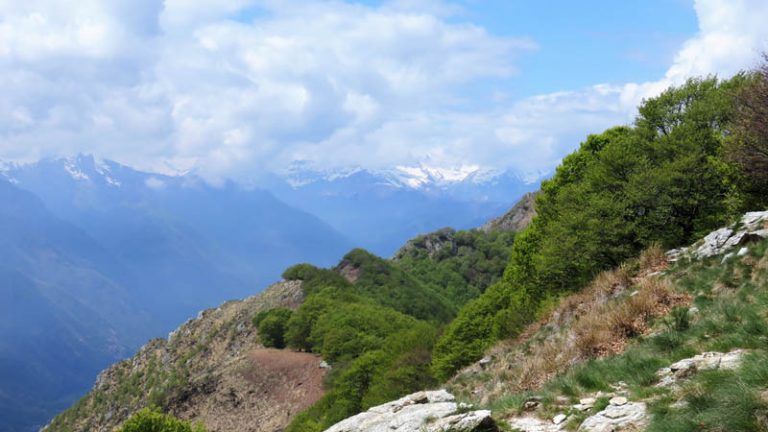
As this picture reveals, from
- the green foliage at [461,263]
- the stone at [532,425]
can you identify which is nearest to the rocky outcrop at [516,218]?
the green foliage at [461,263]

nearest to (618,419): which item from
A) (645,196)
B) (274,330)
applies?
(645,196)

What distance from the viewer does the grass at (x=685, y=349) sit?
663 centimetres

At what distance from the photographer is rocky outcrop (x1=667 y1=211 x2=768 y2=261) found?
16.8 meters

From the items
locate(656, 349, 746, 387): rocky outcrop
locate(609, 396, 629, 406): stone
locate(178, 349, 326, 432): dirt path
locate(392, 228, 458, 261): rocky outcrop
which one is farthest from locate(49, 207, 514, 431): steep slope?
locate(392, 228, 458, 261): rocky outcrop

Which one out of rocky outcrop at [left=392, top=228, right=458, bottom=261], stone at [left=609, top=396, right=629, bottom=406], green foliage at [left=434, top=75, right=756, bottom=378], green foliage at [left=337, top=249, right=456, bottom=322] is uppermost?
rocky outcrop at [left=392, top=228, right=458, bottom=261]

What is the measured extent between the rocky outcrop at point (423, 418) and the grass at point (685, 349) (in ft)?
3.34

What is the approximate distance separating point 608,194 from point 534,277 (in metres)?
8.98

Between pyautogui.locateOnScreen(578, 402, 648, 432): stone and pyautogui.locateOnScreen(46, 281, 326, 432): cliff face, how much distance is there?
49.6m

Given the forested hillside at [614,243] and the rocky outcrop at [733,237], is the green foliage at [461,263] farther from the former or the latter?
the rocky outcrop at [733,237]

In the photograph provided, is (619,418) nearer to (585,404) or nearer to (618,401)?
(618,401)

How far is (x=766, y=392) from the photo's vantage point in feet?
20.9

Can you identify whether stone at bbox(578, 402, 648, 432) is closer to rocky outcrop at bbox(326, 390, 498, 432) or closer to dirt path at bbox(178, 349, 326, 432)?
rocky outcrop at bbox(326, 390, 498, 432)

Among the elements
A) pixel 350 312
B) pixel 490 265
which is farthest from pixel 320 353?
pixel 490 265

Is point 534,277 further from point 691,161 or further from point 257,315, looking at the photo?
point 257,315
